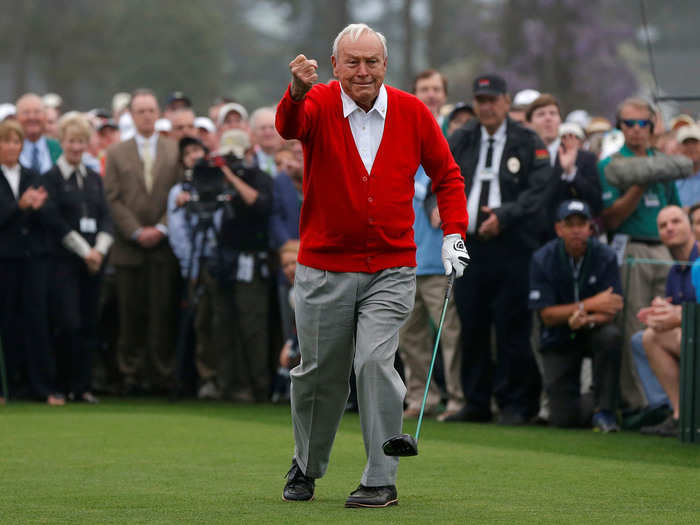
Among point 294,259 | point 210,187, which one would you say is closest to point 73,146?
point 210,187

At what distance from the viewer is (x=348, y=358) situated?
770cm

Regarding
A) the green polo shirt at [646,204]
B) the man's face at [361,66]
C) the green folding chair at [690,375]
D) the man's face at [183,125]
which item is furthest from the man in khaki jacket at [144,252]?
the man's face at [361,66]

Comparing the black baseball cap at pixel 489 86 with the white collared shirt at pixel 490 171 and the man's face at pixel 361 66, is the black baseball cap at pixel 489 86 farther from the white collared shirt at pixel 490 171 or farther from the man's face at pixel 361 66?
the man's face at pixel 361 66

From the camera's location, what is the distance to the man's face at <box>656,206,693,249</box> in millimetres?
11695

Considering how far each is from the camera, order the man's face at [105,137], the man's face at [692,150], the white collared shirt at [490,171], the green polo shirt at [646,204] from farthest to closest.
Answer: the man's face at [105,137] < the man's face at [692,150] < the green polo shirt at [646,204] < the white collared shirt at [490,171]

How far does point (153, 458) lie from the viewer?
9422 millimetres

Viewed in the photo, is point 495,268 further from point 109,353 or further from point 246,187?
point 109,353

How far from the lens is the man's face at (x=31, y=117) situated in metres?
15.1

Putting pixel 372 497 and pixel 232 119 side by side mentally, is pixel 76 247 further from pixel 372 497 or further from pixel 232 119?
pixel 372 497

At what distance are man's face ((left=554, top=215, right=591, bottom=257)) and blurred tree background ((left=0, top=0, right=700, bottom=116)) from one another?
2937cm

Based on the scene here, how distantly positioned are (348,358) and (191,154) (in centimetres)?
728

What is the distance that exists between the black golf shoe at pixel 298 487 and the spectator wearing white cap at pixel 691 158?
654cm

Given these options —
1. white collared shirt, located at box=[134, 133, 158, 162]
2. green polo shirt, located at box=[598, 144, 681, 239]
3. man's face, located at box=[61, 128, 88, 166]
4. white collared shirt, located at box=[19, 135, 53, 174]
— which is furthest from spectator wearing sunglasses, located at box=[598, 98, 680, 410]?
white collared shirt, located at box=[19, 135, 53, 174]

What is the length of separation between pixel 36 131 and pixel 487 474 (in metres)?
7.82
